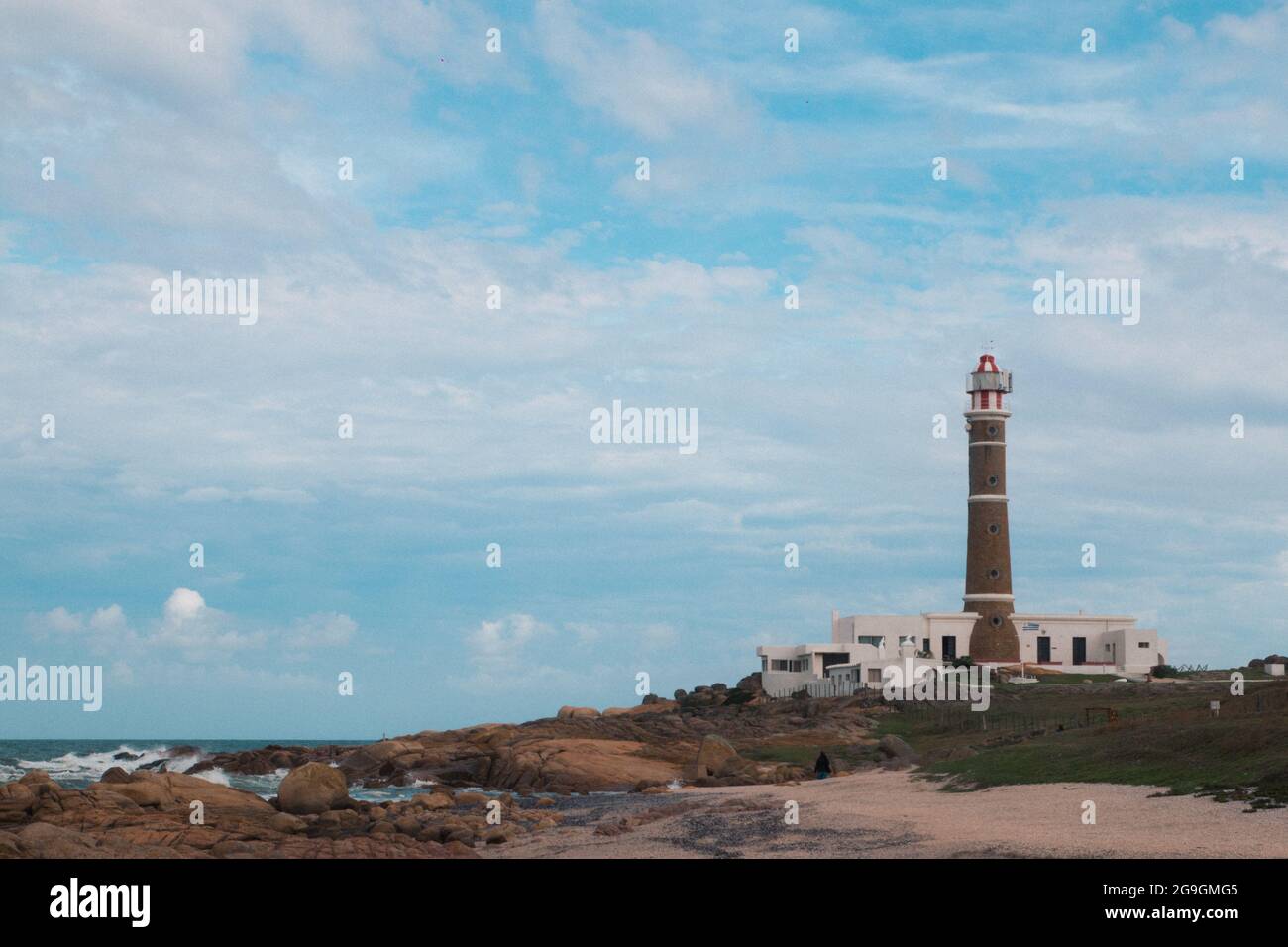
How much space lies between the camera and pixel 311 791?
42.3 m

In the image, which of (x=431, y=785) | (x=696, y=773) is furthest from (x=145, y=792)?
(x=696, y=773)

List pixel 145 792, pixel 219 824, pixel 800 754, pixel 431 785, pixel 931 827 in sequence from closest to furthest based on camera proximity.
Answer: pixel 931 827
pixel 219 824
pixel 145 792
pixel 431 785
pixel 800 754

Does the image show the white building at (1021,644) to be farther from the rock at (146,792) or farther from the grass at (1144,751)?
the rock at (146,792)

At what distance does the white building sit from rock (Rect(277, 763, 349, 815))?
4917 centimetres

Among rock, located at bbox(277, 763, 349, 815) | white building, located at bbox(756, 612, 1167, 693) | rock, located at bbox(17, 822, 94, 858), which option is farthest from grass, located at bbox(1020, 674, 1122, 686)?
rock, located at bbox(17, 822, 94, 858)

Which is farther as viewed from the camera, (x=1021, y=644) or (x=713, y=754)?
(x=1021, y=644)

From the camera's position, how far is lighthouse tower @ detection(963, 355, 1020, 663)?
290 feet

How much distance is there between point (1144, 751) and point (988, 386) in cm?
5728

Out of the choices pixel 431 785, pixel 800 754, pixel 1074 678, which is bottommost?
pixel 431 785

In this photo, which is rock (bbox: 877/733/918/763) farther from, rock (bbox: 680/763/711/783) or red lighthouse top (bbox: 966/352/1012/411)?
red lighthouse top (bbox: 966/352/1012/411)

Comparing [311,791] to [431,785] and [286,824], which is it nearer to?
[286,824]
